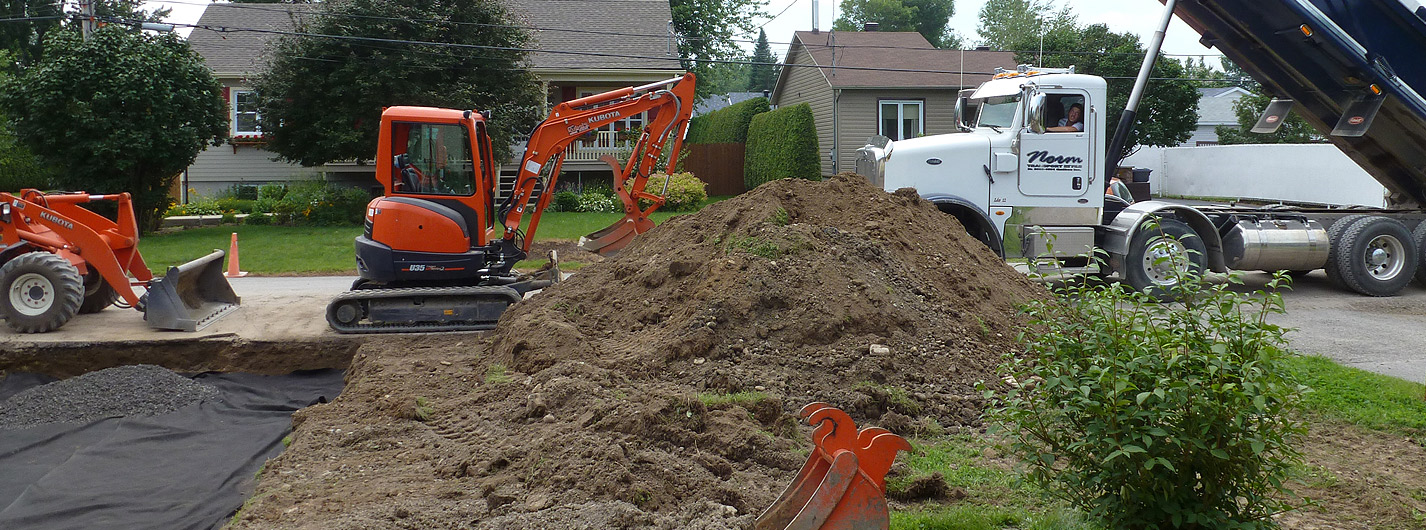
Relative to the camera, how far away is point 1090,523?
13.8 ft

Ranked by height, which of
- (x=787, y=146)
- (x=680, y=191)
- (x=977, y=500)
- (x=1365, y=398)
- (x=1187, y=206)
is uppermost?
(x=787, y=146)

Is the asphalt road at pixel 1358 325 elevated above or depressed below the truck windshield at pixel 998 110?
below

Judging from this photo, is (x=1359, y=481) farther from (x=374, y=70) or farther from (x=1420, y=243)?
(x=374, y=70)

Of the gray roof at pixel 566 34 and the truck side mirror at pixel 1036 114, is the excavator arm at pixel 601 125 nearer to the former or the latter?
the truck side mirror at pixel 1036 114

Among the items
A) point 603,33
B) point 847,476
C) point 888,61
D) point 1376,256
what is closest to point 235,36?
point 603,33

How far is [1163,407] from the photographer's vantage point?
3.56 metres

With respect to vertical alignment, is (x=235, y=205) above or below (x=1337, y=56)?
below

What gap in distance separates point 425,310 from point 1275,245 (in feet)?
35.2

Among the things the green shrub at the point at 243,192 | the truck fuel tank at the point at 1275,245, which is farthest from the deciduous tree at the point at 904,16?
the truck fuel tank at the point at 1275,245

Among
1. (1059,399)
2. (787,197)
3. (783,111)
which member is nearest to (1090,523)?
(1059,399)

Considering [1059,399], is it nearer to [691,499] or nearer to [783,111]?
[691,499]

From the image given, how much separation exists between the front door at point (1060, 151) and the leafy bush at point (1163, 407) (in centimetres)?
828

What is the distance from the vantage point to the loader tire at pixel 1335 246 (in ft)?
43.7

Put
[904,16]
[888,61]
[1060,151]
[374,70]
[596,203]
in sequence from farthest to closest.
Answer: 1. [904,16]
2. [888,61]
3. [596,203]
4. [374,70]
5. [1060,151]
